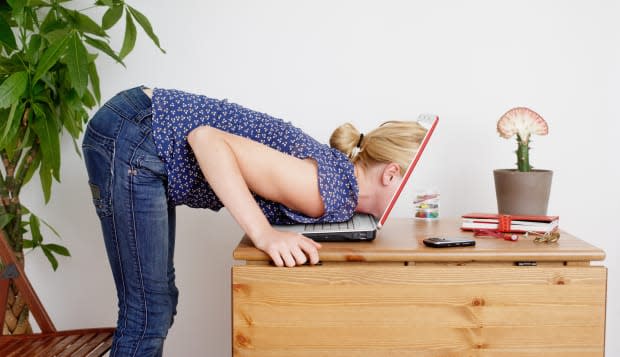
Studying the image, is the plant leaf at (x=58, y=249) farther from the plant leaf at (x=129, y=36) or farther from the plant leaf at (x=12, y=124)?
the plant leaf at (x=129, y=36)

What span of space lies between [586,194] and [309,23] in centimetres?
113

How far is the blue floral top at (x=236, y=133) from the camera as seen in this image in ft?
4.77

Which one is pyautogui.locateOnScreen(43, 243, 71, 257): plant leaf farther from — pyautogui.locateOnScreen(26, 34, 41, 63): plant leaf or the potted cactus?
the potted cactus

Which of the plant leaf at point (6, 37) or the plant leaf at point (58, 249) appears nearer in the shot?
the plant leaf at point (6, 37)

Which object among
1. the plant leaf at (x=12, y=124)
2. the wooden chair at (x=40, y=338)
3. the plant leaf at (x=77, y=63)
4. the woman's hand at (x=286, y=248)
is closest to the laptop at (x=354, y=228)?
the woman's hand at (x=286, y=248)

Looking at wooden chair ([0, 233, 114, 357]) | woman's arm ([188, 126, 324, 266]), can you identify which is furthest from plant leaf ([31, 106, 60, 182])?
woman's arm ([188, 126, 324, 266])

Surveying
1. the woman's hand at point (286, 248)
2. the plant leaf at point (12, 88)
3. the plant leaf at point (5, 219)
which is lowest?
the plant leaf at point (5, 219)

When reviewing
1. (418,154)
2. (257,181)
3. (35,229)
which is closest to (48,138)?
(35,229)

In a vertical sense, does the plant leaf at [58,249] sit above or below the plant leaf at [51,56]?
below

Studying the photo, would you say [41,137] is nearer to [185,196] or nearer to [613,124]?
[185,196]

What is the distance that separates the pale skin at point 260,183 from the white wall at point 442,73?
2.76 ft

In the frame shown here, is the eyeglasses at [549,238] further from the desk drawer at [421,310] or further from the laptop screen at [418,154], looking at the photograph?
the laptop screen at [418,154]

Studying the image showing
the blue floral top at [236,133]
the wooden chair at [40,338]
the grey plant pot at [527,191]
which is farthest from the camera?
the grey plant pot at [527,191]

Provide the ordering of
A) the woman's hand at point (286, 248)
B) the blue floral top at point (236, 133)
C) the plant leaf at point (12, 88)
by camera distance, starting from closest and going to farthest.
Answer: the woman's hand at point (286, 248) → the blue floral top at point (236, 133) → the plant leaf at point (12, 88)
